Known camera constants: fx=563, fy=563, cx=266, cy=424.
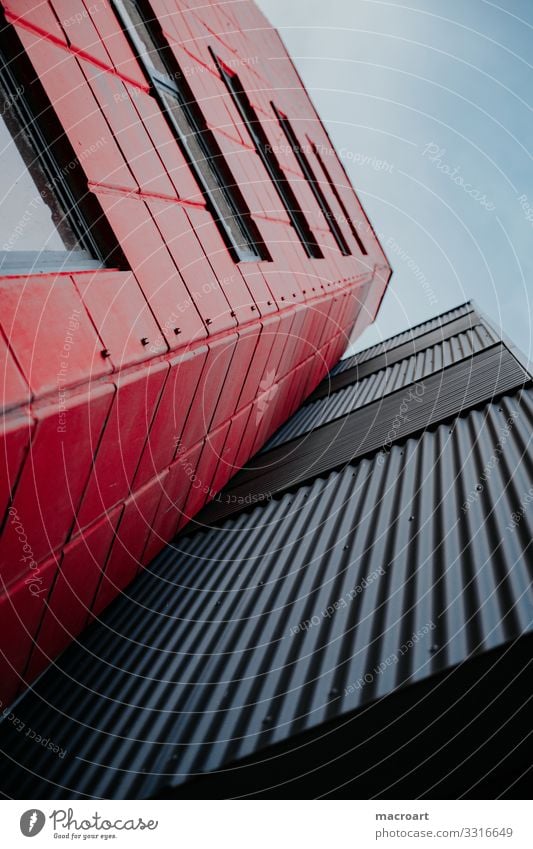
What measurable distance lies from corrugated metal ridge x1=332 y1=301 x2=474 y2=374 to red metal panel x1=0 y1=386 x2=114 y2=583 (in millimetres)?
13116

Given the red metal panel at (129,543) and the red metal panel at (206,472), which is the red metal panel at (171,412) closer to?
the red metal panel at (129,543)

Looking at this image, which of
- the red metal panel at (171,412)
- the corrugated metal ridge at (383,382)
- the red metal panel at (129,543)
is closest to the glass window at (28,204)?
the red metal panel at (171,412)

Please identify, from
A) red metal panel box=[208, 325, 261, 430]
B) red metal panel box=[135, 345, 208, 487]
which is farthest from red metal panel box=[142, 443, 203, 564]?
red metal panel box=[208, 325, 261, 430]

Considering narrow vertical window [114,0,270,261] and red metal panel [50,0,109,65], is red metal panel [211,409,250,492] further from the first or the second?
red metal panel [50,0,109,65]

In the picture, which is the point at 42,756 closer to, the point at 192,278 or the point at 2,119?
the point at 192,278

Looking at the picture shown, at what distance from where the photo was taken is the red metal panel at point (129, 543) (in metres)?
5.20

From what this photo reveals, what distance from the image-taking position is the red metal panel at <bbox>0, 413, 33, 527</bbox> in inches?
116

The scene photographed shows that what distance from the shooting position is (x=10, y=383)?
3.03 m

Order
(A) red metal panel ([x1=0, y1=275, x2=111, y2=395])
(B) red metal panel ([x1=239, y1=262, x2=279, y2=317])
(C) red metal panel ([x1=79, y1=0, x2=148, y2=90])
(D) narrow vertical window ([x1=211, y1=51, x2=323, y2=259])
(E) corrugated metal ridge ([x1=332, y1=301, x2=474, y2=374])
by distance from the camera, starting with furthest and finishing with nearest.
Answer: (E) corrugated metal ridge ([x1=332, y1=301, x2=474, y2=374]), (D) narrow vertical window ([x1=211, y1=51, x2=323, y2=259]), (B) red metal panel ([x1=239, y1=262, x2=279, y2=317]), (C) red metal panel ([x1=79, y1=0, x2=148, y2=90]), (A) red metal panel ([x1=0, y1=275, x2=111, y2=395])

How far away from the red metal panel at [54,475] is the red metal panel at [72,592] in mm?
398

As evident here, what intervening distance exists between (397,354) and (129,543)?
10.4 m

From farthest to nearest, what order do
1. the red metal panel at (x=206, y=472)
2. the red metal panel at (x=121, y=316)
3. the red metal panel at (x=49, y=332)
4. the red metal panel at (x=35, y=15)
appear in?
the red metal panel at (x=206, y=472), the red metal panel at (x=35, y=15), the red metal panel at (x=121, y=316), the red metal panel at (x=49, y=332)
